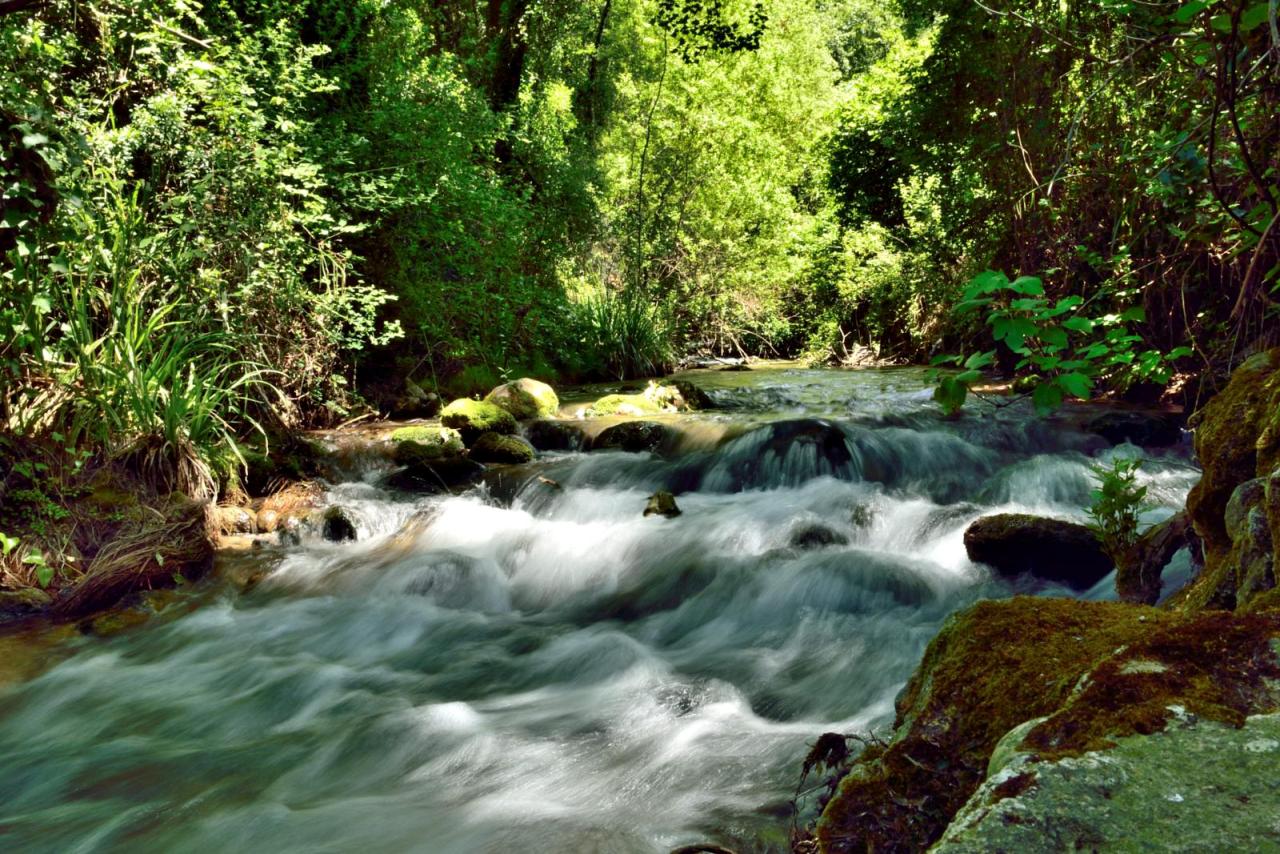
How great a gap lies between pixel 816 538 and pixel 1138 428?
4.41m

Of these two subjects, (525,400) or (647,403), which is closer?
(525,400)

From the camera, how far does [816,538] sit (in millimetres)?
6566

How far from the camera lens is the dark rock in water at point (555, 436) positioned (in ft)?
34.3

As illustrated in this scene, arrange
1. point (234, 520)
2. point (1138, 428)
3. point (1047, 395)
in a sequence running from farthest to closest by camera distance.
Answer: point (1138, 428) → point (234, 520) → point (1047, 395)

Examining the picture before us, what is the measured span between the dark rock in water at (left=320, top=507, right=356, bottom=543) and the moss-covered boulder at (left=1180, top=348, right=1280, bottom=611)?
654cm

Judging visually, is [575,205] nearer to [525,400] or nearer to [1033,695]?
[525,400]

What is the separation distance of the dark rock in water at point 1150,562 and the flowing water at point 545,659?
99cm

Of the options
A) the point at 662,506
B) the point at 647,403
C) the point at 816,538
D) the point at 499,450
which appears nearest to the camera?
the point at 816,538

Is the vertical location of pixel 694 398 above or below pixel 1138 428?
above

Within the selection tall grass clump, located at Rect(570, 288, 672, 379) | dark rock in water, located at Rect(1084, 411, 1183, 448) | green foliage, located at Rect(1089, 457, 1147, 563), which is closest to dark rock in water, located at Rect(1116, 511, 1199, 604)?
green foliage, located at Rect(1089, 457, 1147, 563)

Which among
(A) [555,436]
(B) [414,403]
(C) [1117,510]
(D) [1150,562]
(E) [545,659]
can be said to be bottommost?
(E) [545,659]

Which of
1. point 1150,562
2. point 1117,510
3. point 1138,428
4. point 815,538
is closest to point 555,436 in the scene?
point 815,538

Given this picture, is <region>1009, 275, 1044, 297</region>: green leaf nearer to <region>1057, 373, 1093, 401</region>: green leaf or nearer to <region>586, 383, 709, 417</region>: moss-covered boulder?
<region>1057, 373, 1093, 401</region>: green leaf

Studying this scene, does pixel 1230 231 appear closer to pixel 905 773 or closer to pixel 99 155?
pixel 905 773
